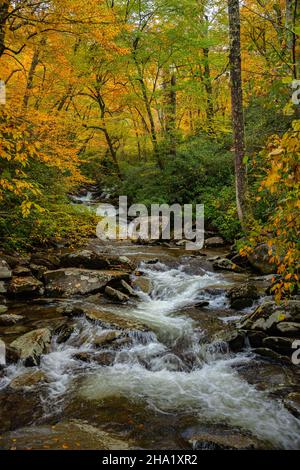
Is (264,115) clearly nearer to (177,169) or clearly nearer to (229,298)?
(177,169)

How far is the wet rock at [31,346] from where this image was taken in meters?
5.14

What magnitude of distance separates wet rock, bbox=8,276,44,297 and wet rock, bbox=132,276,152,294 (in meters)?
2.26

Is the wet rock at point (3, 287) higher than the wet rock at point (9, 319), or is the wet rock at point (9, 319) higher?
the wet rock at point (3, 287)

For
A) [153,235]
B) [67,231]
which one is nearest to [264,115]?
[153,235]

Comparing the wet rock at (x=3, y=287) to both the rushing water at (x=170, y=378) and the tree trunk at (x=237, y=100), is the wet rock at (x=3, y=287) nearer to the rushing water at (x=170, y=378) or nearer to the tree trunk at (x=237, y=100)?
the rushing water at (x=170, y=378)

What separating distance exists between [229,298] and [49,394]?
14.6 ft

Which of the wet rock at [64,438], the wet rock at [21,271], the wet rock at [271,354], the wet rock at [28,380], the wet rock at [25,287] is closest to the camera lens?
the wet rock at [64,438]

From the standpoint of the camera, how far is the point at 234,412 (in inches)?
171

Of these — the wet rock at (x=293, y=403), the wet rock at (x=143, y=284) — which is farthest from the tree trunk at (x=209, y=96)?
the wet rock at (x=293, y=403)

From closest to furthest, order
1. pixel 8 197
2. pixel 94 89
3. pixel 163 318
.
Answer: pixel 163 318
pixel 8 197
pixel 94 89

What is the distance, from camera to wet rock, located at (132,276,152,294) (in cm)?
854

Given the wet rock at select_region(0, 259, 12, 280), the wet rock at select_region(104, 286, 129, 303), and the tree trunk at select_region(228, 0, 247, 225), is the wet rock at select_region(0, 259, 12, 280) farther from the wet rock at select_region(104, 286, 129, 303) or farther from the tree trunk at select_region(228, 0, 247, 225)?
the tree trunk at select_region(228, 0, 247, 225)

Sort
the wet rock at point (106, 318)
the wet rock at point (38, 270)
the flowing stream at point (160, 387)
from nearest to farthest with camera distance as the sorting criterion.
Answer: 1. the flowing stream at point (160, 387)
2. the wet rock at point (106, 318)
3. the wet rock at point (38, 270)

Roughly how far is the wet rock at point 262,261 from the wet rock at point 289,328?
360 centimetres
